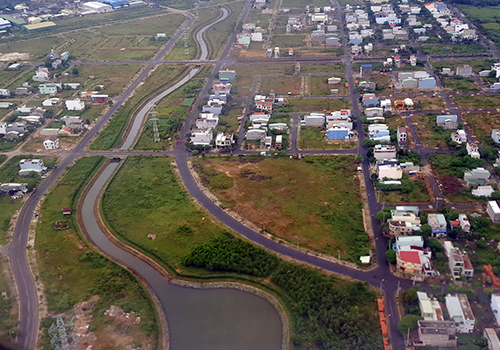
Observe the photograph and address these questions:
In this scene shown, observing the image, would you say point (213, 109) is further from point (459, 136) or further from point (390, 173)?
point (459, 136)

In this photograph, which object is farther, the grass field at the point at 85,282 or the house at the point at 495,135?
the house at the point at 495,135

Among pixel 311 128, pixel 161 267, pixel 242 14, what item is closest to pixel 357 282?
pixel 161 267

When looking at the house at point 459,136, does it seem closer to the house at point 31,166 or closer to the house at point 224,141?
the house at point 224,141

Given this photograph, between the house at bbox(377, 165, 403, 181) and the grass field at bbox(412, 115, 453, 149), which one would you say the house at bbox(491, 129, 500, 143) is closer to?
the grass field at bbox(412, 115, 453, 149)

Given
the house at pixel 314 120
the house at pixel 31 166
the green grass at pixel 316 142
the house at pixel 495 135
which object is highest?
the house at pixel 495 135

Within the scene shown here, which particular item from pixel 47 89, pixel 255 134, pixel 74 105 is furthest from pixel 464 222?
pixel 47 89

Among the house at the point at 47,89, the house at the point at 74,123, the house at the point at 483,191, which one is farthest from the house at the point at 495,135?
the house at the point at 47,89

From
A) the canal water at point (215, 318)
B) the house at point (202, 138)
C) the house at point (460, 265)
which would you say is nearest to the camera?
the canal water at point (215, 318)
